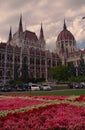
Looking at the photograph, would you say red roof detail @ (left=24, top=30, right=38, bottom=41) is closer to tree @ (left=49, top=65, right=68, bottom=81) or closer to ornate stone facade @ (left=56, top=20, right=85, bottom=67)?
ornate stone facade @ (left=56, top=20, right=85, bottom=67)

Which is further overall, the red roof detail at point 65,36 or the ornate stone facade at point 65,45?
the red roof detail at point 65,36

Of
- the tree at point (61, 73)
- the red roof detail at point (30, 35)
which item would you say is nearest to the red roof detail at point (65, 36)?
the red roof detail at point (30, 35)

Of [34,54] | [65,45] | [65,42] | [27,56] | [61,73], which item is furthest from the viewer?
[65,45]

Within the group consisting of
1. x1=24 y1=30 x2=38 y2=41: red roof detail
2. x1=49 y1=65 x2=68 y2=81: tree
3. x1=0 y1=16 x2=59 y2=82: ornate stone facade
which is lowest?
x1=49 y1=65 x2=68 y2=81: tree

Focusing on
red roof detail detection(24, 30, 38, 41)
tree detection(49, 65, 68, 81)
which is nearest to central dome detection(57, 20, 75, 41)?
red roof detail detection(24, 30, 38, 41)

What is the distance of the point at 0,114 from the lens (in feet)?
25.9

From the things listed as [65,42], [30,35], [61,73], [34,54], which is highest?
[30,35]

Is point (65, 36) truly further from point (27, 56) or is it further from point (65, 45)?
point (27, 56)

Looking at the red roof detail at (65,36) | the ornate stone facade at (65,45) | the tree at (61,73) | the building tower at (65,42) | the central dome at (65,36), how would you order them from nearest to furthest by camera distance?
the tree at (61,73), the ornate stone facade at (65,45), the building tower at (65,42), the red roof detail at (65,36), the central dome at (65,36)

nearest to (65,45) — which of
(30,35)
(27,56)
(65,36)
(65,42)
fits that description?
(65,42)

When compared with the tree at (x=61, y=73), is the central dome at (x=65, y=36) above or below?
above

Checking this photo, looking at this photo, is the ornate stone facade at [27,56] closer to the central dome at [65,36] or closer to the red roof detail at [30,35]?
the red roof detail at [30,35]

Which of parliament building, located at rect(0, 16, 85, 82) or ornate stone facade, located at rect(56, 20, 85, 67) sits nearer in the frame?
parliament building, located at rect(0, 16, 85, 82)

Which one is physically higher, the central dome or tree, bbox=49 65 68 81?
the central dome
